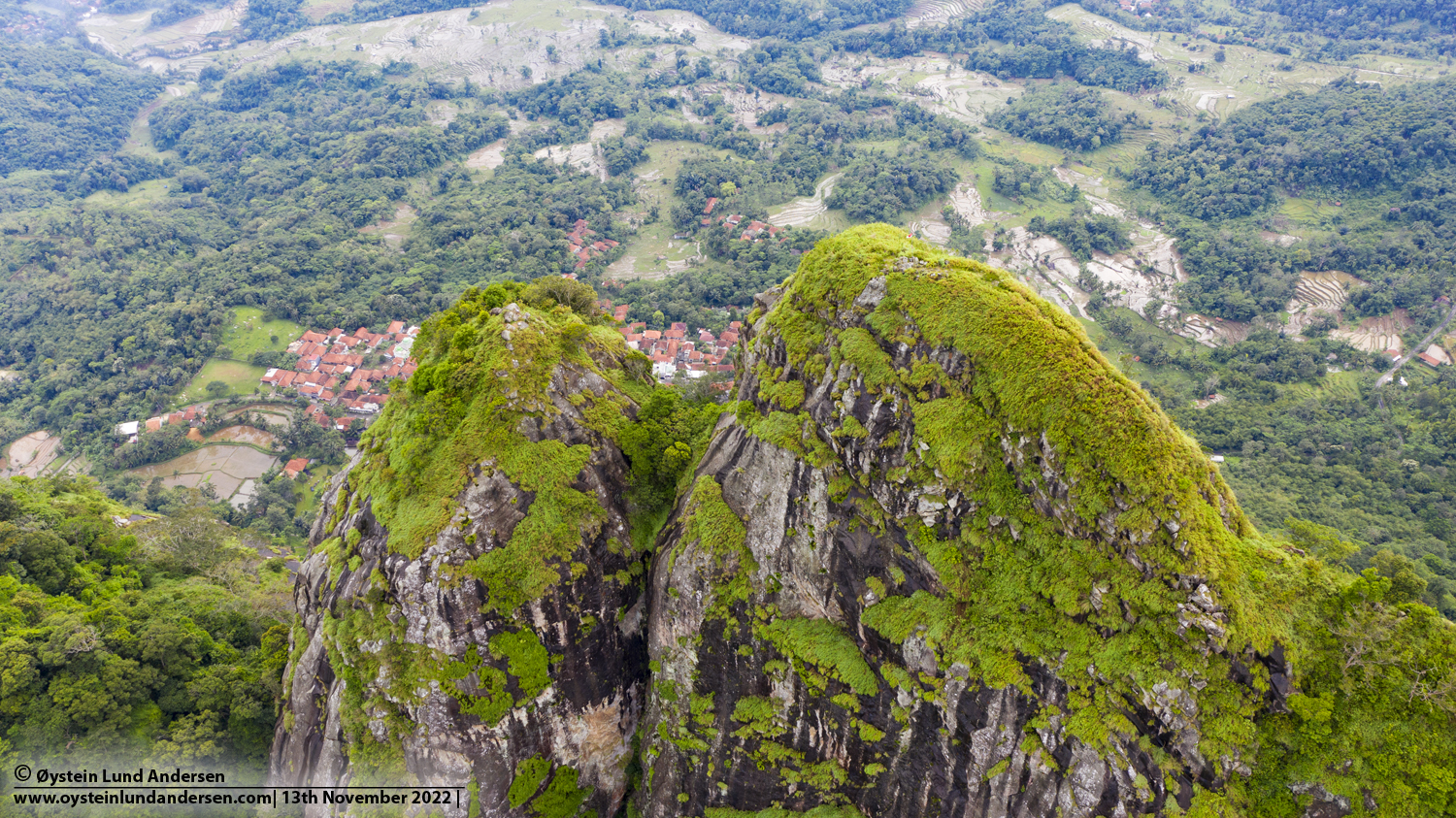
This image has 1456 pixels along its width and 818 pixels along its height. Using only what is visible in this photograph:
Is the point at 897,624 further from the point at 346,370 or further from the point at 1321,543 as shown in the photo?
the point at 346,370

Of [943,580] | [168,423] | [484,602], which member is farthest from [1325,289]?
[168,423]

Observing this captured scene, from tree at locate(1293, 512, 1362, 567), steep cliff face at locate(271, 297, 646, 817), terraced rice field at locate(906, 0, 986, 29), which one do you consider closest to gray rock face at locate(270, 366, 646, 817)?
steep cliff face at locate(271, 297, 646, 817)

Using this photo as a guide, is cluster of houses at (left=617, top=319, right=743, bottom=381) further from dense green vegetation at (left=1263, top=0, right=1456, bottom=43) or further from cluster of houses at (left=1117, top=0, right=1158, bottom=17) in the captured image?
cluster of houses at (left=1117, top=0, right=1158, bottom=17)

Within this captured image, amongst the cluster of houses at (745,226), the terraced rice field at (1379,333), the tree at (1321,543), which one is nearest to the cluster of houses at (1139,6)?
the terraced rice field at (1379,333)

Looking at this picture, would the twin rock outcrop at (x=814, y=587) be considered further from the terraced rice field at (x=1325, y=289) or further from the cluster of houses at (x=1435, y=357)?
the terraced rice field at (x=1325, y=289)

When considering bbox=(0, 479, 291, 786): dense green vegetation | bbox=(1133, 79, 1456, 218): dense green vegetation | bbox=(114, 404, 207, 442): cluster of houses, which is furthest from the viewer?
bbox=(1133, 79, 1456, 218): dense green vegetation
